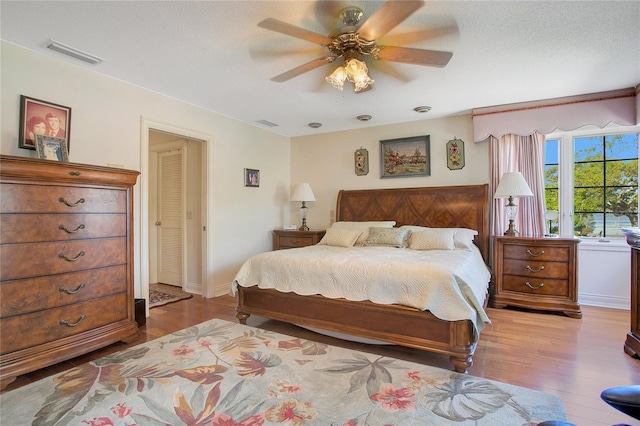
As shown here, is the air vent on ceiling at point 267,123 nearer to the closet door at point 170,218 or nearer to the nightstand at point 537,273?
the closet door at point 170,218

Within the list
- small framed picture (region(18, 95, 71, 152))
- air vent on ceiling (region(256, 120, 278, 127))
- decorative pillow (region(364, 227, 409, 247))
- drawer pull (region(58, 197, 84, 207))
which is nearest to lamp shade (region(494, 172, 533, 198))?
decorative pillow (region(364, 227, 409, 247))

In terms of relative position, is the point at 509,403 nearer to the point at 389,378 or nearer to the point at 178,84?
the point at 389,378

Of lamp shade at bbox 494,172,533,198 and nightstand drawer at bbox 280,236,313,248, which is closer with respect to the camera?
lamp shade at bbox 494,172,533,198

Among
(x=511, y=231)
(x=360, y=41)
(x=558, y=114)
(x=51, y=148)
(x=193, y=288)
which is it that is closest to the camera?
(x=360, y=41)

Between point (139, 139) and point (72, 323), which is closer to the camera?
point (72, 323)

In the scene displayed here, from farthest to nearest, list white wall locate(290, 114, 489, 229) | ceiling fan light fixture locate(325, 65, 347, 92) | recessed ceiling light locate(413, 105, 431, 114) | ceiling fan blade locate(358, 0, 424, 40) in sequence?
white wall locate(290, 114, 489, 229)
recessed ceiling light locate(413, 105, 431, 114)
ceiling fan light fixture locate(325, 65, 347, 92)
ceiling fan blade locate(358, 0, 424, 40)

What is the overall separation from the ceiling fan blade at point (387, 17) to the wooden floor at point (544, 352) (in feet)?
7.71

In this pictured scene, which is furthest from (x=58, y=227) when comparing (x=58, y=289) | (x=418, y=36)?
(x=418, y=36)

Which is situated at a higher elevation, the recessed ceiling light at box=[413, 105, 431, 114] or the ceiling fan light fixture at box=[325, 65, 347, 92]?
the recessed ceiling light at box=[413, 105, 431, 114]

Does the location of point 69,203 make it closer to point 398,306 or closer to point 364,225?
point 398,306

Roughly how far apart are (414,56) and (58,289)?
121 inches

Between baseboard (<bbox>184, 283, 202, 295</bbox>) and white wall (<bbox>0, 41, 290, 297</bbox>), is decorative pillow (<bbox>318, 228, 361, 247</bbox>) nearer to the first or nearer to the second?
white wall (<bbox>0, 41, 290, 297</bbox>)

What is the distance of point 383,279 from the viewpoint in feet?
8.03

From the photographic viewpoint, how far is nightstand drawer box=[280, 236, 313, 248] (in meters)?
4.85
